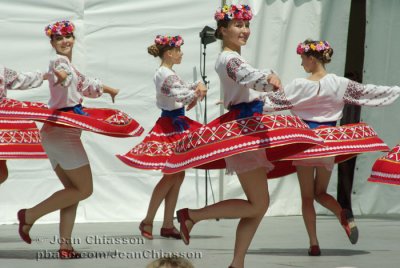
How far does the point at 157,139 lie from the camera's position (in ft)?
25.3

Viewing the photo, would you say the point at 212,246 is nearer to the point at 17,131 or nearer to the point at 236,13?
the point at 17,131

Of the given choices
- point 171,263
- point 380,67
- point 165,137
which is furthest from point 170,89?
point 171,263

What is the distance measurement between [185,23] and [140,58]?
57 cm

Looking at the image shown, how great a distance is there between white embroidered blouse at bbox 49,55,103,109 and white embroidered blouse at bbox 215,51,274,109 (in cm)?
102

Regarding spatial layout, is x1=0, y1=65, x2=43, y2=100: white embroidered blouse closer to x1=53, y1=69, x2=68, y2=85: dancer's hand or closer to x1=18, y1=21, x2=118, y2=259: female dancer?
x1=18, y1=21, x2=118, y2=259: female dancer

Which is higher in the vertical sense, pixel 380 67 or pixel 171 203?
pixel 380 67

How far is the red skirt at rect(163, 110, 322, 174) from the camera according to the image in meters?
5.03

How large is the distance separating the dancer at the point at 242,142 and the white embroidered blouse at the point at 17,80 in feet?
4.88

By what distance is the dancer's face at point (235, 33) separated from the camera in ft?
17.6

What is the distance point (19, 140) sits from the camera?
677 centimetres

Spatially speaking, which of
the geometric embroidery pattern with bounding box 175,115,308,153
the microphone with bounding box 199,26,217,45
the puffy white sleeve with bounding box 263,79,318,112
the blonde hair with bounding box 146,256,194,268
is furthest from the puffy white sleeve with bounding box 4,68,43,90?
the blonde hair with bounding box 146,256,194,268

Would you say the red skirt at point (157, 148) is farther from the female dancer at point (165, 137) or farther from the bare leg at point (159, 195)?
the bare leg at point (159, 195)

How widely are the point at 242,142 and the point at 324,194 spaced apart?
5.41 ft

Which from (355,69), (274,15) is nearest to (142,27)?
(274,15)
